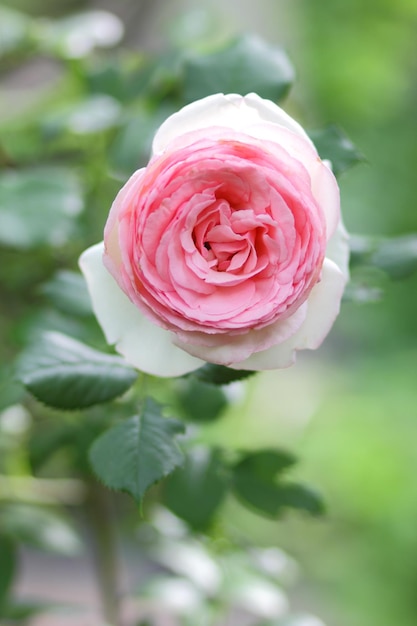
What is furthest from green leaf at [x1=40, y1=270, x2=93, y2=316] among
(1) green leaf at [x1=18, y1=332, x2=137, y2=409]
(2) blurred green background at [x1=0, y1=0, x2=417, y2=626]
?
(2) blurred green background at [x1=0, y1=0, x2=417, y2=626]

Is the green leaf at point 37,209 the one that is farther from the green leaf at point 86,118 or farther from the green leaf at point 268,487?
the green leaf at point 268,487

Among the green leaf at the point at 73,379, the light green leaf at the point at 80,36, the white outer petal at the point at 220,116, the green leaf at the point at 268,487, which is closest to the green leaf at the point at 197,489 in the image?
the green leaf at the point at 268,487

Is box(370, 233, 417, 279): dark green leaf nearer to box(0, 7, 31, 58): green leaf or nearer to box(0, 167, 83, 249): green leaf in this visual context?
box(0, 167, 83, 249): green leaf

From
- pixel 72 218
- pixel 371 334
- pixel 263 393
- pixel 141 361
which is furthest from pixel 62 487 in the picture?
pixel 371 334

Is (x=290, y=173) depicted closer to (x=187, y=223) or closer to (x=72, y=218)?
(x=187, y=223)

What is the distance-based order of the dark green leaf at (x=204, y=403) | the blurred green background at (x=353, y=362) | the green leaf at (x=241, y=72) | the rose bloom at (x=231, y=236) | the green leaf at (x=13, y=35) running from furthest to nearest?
1. the blurred green background at (x=353, y=362)
2. the green leaf at (x=13, y=35)
3. the dark green leaf at (x=204, y=403)
4. the green leaf at (x=241, y=72)
5. the rose bloom at (x=231, y=236)

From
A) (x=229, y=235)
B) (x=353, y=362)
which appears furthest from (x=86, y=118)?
(x=353, y=362)
